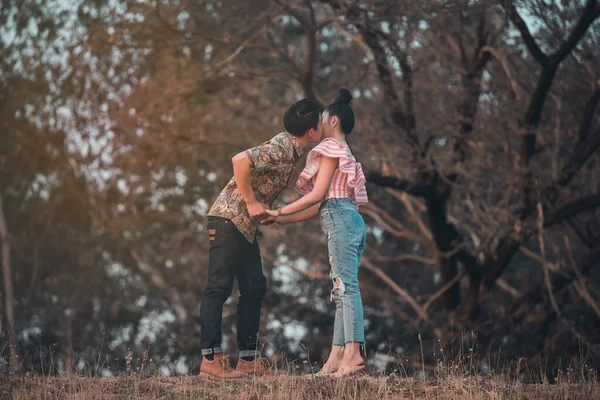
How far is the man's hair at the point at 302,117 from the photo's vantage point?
5402 millimetres

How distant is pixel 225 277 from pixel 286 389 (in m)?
0.91

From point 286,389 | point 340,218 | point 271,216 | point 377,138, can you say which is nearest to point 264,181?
point 271,216

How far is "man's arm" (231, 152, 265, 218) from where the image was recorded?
5.20 metres

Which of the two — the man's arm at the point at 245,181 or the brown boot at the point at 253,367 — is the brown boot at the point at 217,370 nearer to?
the brown boot at the point at 253,367

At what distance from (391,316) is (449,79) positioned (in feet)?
18.0

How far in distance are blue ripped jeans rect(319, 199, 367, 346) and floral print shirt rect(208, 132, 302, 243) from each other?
37 cm

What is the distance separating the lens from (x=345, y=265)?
5297 mm

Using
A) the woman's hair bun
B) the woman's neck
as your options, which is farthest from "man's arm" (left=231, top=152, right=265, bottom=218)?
the woman's hair bun

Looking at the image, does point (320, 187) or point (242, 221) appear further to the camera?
point (242, 221)

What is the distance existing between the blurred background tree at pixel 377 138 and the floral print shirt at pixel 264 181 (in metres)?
1.60

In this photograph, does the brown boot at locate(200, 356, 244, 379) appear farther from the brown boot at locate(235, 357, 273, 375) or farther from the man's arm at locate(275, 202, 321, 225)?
the man's arm at locate(275, 202, 321, 225)

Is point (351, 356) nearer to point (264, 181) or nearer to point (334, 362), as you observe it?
point (334, 362)

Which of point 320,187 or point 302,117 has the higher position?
point 302,117

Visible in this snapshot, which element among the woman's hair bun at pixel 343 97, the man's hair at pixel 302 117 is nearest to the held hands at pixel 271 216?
the man's hair at pixel 302 117
